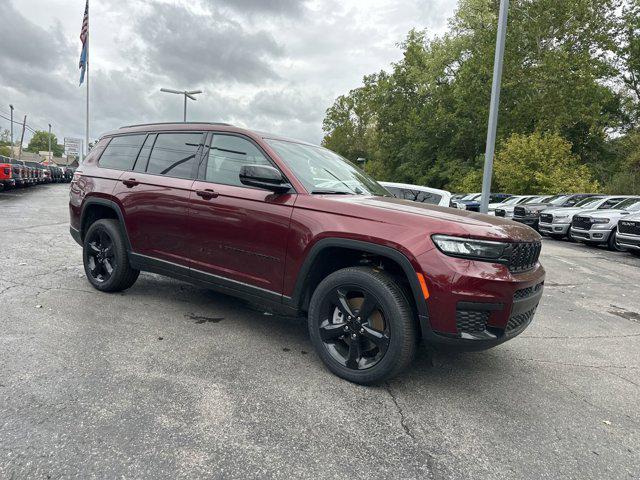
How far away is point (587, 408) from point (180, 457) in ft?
8.60

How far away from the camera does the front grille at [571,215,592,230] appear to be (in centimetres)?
1354

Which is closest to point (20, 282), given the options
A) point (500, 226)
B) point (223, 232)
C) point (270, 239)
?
point (223, 232)

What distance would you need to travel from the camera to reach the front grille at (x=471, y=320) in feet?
9.43

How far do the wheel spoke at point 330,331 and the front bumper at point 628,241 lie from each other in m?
11.2

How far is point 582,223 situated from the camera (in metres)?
13.8

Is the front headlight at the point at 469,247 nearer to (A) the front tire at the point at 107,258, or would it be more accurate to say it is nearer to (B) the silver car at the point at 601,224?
(A) the front tire at the point at 107,258

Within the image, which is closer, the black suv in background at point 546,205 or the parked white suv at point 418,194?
the parked white suv at point 418,194

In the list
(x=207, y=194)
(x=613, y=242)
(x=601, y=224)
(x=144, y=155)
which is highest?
(x=144, y=155)

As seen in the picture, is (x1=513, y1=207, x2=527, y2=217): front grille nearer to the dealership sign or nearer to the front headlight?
the front headlight

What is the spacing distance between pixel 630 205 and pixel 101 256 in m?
14.7

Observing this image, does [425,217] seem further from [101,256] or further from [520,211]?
[520,211]

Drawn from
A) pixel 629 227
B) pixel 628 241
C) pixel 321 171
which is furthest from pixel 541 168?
pixel 321 171

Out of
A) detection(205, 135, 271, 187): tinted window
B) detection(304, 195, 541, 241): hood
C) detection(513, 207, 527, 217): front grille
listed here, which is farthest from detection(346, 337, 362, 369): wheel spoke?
detection(513, 207, 527, 217): front grille

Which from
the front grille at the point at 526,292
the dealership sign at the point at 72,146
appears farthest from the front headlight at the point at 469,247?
the dealership sign at the point at 72,146
